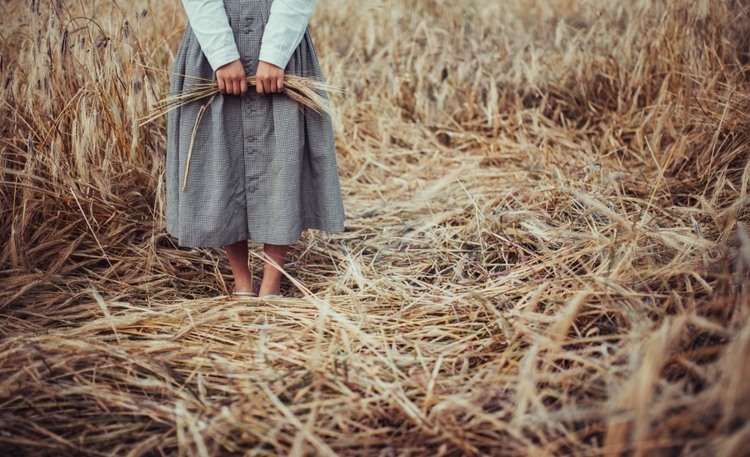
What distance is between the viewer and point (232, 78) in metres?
1.36

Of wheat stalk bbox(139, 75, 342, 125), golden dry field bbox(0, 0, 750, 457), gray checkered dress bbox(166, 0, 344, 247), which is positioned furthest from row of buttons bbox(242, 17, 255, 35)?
golden dry field bbox(0, 0, 750, 457)

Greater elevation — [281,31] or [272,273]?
[281,31]

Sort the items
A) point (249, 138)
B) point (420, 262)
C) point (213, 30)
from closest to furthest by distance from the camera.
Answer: point (213, 30) < point (249, 138) < point (420, 262)

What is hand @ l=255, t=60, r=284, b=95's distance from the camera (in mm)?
1364

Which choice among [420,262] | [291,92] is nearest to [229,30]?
[291,92]

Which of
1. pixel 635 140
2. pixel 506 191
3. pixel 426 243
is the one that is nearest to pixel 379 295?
pixel 426 243

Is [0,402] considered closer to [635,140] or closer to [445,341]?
[445,341]

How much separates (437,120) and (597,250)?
62.7 inches

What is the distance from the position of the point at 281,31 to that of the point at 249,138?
25 centimetres

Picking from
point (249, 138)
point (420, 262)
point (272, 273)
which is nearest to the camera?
point (249, 138)

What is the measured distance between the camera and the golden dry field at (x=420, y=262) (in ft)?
3.24

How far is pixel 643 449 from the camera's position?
0.81m

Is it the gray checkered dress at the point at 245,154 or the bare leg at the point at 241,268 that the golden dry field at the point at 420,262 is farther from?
the gray checkered dress at the point at 245,154

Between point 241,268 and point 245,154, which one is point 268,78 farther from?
point 241,268
